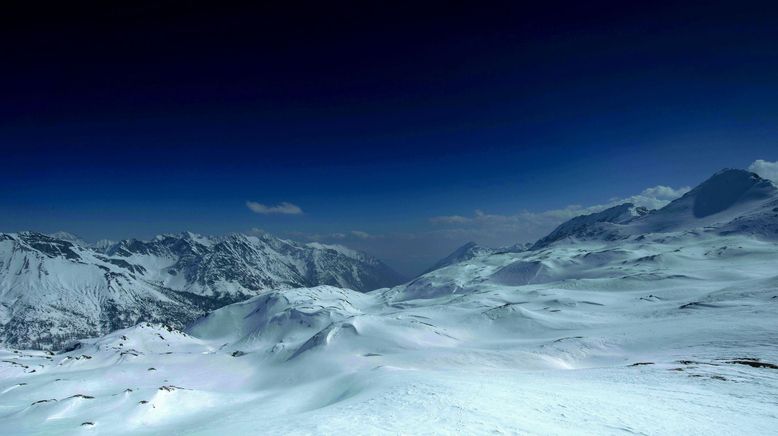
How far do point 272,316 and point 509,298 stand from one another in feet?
366

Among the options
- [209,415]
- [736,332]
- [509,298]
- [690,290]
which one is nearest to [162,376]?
[209,415]

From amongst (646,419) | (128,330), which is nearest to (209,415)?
(646,419)

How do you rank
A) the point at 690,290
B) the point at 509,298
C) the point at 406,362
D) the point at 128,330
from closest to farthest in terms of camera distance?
the point at 406,362 < the point at 690,290 < the point at 128,330 < the point at 509,298

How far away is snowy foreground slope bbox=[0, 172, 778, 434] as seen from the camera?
24.8 m

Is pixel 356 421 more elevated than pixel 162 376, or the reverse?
pixel 356 421

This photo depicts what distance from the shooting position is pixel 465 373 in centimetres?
5009

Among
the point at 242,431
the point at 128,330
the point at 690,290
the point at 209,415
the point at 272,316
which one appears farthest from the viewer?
the point at 272,316

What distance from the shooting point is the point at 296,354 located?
100 metres

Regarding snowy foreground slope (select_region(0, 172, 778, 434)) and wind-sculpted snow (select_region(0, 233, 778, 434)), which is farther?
wind-sculpted snow (select_region(0, 233, 778, 434))

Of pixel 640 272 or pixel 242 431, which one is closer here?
pixel 242 431

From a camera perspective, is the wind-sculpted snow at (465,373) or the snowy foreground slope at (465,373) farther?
the wind-sculpted snow at (465,373)

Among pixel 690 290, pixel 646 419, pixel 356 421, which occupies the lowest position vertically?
pixel 690 290

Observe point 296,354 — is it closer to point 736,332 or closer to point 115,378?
point 115,378

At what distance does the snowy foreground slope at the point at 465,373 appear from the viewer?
81.3 ft
